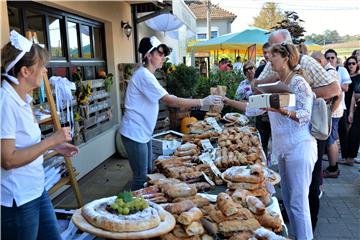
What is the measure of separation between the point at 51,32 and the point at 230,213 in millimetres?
3922

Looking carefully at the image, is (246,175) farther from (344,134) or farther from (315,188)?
(344,134)

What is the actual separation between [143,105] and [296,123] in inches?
51.3

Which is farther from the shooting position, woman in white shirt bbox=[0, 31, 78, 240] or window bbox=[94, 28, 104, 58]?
window bbox=[94, 28, 104, 58]

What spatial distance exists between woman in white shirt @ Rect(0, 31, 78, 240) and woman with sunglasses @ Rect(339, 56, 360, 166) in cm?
552

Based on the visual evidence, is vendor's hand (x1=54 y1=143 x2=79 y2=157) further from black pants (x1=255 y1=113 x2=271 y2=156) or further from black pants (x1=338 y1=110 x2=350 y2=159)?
black pants (x1=338 y1=110 x2=350 y2=159)

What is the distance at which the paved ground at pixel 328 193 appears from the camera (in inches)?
143

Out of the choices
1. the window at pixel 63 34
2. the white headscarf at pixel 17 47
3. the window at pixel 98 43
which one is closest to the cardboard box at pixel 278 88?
the white headscarf at pixel 17 47

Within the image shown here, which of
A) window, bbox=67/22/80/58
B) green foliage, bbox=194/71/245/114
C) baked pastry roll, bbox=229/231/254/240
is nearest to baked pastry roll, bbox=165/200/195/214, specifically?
baked pastry roll, bbox=229/231/254/240

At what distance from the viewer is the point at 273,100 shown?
2.42m

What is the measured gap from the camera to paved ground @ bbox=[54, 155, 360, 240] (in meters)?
3.63

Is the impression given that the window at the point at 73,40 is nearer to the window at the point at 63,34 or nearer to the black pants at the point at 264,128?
the window at the point at 63,34

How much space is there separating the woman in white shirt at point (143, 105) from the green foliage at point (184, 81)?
312cm

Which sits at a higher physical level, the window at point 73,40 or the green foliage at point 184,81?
the window at point 73,40

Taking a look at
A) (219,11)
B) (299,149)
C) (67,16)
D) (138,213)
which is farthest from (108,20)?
(219,11)
